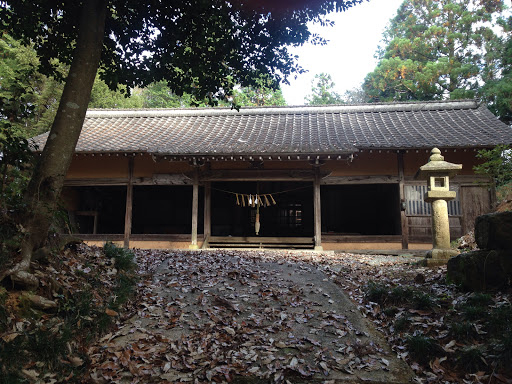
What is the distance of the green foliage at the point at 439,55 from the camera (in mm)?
20969

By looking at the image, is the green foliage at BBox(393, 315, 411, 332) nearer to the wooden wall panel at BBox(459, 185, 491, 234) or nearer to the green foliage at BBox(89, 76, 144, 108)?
the wooden wall panel at BBox(459, 185, 491, 234)

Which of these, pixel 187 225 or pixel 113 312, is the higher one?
pixel 187 225

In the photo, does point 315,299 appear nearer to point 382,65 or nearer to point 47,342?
point 47,342

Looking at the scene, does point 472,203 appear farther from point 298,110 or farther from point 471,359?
point 471,359

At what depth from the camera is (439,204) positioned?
7867 millimetres

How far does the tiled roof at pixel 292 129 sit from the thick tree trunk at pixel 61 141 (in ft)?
20.8

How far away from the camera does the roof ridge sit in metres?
15.2

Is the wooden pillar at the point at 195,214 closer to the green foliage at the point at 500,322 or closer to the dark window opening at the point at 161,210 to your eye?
the dark window opening at the point at 161,210

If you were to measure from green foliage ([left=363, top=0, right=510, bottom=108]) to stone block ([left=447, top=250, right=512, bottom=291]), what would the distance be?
16.1 m

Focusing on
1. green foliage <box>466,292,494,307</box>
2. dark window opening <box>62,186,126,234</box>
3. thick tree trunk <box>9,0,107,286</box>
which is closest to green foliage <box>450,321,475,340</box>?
green foliage <box>466,292,494,307</box>

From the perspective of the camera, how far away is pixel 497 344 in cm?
378

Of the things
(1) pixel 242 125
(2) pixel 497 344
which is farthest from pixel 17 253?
(1) pixel 242 125

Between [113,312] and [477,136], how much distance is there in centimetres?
1209

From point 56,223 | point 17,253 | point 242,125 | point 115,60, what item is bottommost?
point 17,253
